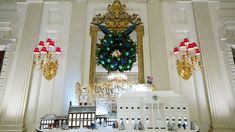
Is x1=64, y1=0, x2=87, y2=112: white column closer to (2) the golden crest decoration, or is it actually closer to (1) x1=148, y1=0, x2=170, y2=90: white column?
(2) the golden crest decoration

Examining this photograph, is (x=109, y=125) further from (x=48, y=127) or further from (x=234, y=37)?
(x=234, y=37)

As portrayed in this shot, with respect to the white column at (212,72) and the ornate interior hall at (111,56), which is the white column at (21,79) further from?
the white column at (212,72)

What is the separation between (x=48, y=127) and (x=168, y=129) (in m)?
1.83

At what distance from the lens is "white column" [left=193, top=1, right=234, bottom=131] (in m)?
3.83

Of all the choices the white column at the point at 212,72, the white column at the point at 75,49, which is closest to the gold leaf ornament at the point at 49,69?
the white column at the point at 75,49

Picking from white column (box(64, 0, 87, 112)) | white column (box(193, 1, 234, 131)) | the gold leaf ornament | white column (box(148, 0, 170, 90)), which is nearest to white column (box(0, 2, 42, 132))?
the gold leaf ornament

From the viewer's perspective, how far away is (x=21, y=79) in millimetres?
4098

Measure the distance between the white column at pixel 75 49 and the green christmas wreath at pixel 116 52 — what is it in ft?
1.59

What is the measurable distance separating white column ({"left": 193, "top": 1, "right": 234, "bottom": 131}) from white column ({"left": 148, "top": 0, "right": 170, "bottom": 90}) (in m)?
0.88

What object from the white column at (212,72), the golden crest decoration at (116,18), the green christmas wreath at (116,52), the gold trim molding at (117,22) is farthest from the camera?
the golden crest decoration at (116,18)

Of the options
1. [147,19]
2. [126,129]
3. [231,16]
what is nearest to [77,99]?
[126,129]

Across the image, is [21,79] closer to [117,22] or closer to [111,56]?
[111,56]

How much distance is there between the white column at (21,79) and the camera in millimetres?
3843

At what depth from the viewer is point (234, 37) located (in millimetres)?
4453
